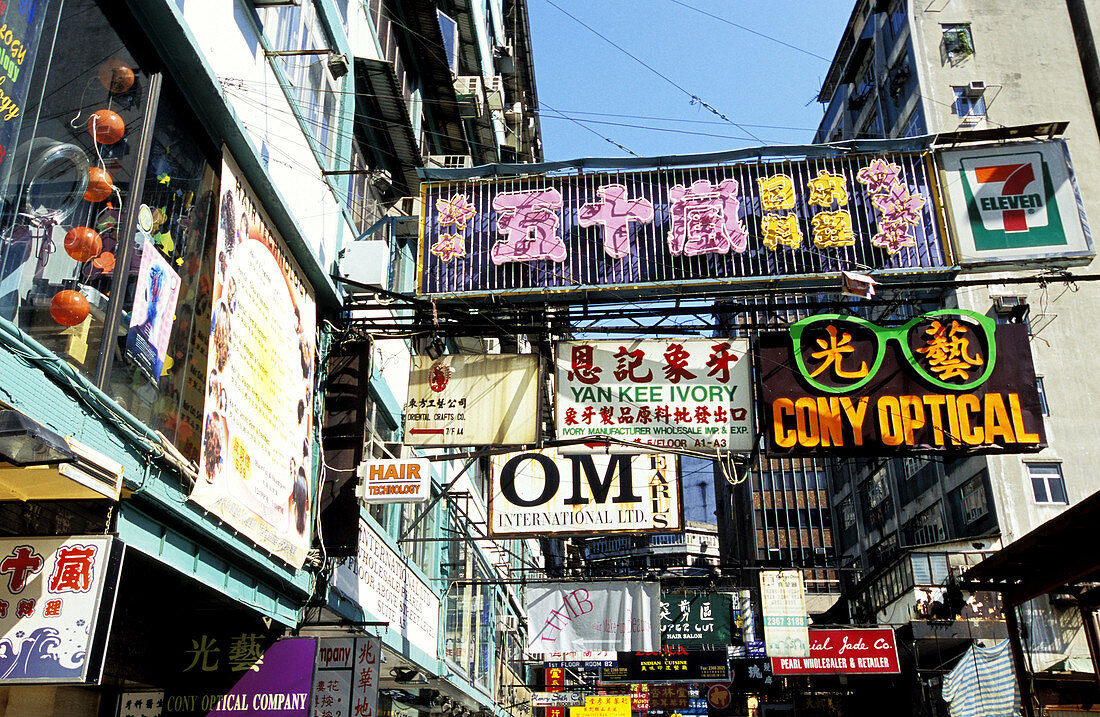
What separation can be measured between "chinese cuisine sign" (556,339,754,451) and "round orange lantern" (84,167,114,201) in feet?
22.0

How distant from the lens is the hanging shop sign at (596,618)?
59.5 ft

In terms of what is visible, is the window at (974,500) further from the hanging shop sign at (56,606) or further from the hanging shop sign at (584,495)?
the hanging shop sign at (56,606)

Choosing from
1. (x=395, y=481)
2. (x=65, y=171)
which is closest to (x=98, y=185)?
(x=65, y=171)

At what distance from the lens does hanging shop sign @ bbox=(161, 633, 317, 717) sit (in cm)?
1007

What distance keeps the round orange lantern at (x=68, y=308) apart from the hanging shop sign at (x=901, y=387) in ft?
28.1

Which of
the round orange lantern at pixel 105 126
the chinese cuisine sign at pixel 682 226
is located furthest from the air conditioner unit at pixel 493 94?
the round orange lantern at pixel 105 126

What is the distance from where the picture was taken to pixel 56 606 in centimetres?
623

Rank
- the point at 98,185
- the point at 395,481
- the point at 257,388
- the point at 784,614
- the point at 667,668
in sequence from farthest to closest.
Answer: the point at 667,668, the point at 784,614, the point at 395,481, the point at 257,388, the point at 98,185

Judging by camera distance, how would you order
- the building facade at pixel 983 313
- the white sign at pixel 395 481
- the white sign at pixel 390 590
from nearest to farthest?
the white sign at pixel 395 481 → the white sign at pixel 390 590 → the building facade at pixel 983 313

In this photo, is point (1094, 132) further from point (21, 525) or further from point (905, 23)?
point (21, 525)

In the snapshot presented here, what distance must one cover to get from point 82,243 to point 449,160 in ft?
56.2

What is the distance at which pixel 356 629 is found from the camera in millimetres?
12750

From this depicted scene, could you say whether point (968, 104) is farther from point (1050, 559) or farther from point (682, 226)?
point (1050, 559)

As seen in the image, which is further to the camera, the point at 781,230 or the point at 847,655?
the point at 847,655
